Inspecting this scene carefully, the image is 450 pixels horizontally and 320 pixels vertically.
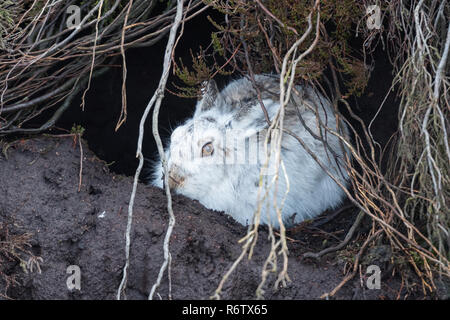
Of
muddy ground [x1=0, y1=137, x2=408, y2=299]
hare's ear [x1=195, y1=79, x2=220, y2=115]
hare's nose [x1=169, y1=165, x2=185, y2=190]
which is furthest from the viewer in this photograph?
hare's ear [x1=195, y1=79, x2=220, y2=115]

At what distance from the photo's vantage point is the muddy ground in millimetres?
3213

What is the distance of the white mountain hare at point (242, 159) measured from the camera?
4324 mm

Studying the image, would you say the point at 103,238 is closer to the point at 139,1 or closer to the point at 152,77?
the point at 139,1

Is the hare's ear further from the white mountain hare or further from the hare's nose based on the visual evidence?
the hare's nose

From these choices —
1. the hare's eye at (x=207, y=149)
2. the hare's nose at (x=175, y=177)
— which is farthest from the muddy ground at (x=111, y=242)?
the hare's eye at (x=207, y=149)

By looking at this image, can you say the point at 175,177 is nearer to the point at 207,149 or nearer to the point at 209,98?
the point at 207,149

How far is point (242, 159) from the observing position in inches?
175

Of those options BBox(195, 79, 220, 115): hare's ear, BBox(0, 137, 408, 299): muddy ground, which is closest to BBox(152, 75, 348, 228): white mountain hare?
BBox(195, 79, 220, 115): hare's ear

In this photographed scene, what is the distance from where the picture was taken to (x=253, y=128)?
4457mm

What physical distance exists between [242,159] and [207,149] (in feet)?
0.93

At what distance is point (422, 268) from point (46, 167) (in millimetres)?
2384

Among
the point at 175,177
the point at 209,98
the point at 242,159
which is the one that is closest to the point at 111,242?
the point at 175,177

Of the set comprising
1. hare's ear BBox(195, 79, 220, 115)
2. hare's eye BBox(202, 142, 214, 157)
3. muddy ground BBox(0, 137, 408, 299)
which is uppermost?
hare's ear BBox(195, 79, 220, 115)

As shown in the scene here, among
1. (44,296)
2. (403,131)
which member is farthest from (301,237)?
(44,296)
